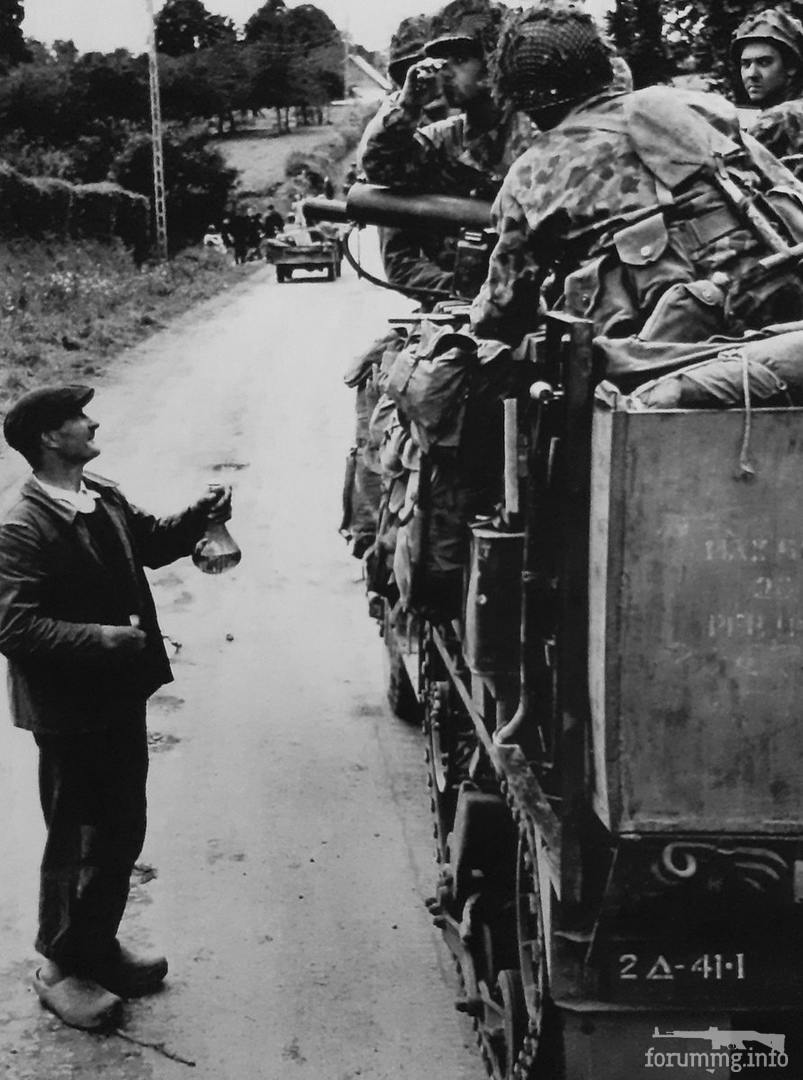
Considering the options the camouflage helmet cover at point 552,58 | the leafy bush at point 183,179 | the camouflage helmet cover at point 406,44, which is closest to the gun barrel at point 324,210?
the camouflage helmet cover at point 406,44

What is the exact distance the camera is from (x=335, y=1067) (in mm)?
4754

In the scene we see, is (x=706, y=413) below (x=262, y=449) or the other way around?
the other way around

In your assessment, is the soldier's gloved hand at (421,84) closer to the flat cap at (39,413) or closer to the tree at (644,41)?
the flat cap at (39,413)

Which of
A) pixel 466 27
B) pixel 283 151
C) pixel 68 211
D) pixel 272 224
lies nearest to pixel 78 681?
pixel 466 27

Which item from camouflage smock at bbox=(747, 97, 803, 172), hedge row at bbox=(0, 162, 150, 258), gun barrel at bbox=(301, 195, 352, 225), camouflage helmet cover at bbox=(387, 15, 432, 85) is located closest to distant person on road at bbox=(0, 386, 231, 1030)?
gun barrel at bbox=(301, 195, 352, 225)

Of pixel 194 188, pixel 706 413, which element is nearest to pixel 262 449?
pixel 706 413

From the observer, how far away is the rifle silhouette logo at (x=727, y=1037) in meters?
3.62

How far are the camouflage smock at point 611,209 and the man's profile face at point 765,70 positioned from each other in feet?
7.47

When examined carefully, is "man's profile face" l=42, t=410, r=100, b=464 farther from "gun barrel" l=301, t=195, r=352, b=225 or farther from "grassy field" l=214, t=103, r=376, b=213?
"grassy field" l=214, t=103, r=376, b=213

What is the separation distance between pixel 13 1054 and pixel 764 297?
9.75 ft

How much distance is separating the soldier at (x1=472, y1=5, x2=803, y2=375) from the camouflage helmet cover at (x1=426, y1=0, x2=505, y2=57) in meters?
2.14

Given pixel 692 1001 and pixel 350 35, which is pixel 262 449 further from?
pixel 350 35

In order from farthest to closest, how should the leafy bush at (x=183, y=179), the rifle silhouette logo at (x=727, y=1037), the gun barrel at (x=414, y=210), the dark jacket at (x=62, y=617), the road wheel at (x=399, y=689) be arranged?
the leafy bush at (x=183, y=179)
the road wheel at (x=399, y=689)
the gun barrel at (x=414, y=210)
the dark jacket at (x=62, y=617)
the rifle silhouette logo at (x=727, y=1037)

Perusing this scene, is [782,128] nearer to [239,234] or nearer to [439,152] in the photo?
[439,152]
